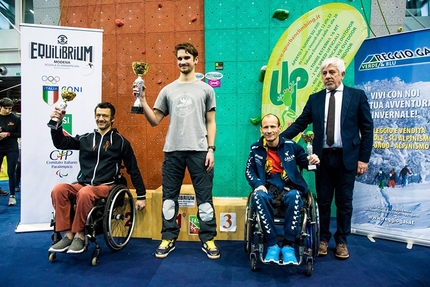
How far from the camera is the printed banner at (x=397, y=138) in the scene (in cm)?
238

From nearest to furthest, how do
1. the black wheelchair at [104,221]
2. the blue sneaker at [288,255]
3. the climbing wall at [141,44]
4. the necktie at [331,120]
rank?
the blue sneaker at [288,255], the black wheelchair at [104,221], the necktie at [331,120], the climbing wall at [141,44]

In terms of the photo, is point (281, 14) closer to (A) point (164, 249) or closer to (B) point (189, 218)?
(B) point (189, 218)

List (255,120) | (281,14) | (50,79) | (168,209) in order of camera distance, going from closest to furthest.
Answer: (168,209), (50,79), (281,14), (255,120)

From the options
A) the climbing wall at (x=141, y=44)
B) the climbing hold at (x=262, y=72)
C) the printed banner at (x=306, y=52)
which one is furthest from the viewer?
the climbing wall at (x=141, y=44)

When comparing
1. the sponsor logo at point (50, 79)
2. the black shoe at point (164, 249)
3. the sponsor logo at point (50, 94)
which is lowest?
the black shoe at point (164, 249)

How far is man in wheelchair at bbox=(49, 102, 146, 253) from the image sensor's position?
2.03 m

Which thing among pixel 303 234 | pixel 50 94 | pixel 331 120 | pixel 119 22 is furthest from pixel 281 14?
pixel 50 94

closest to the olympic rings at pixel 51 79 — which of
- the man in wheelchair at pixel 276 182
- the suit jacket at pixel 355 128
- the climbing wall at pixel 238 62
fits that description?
the climbing wall at pixel 238 62

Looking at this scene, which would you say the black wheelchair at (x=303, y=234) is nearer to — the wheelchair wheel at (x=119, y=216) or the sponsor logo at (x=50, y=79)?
the wheelchair wheel at (x=119, y=216)

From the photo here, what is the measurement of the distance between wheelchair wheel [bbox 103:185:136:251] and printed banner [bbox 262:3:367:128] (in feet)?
5.64

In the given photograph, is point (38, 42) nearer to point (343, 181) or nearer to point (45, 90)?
point (45, 90)

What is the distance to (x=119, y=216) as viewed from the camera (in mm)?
2225

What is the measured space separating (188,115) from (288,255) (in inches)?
45.7

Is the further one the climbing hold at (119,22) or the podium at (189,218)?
the climbing hold at (119,22)
